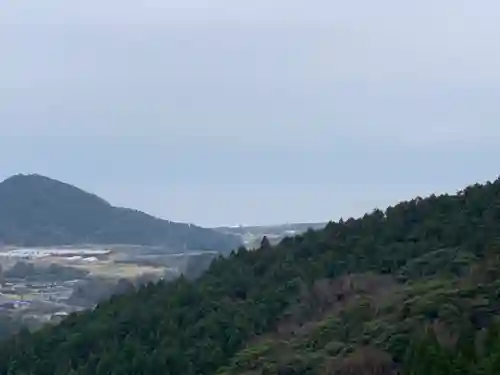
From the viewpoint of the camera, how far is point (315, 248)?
28.3 m

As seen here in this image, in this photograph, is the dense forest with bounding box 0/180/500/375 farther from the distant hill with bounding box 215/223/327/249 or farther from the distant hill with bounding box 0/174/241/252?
the distant hill with bounding box 0/174/241/252

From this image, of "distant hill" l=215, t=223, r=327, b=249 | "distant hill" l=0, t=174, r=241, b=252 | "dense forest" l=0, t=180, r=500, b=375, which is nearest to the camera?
"dense forest" l=0, t=180, r=500, b=375

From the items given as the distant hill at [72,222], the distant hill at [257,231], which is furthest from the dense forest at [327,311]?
the distant hill at [72,222]

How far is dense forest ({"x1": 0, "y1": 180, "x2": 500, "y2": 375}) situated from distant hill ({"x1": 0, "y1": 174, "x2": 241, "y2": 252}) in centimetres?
6855

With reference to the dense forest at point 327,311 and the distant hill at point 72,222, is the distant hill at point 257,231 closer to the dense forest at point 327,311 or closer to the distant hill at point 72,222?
the distant hill at point 72,222

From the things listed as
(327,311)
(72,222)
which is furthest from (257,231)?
(327,311)

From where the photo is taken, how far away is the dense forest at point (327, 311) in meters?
17.1

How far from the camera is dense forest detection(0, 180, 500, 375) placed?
56.0ft

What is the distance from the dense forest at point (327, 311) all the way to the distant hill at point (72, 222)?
68551 mm

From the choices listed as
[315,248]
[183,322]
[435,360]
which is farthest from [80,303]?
[435,360]

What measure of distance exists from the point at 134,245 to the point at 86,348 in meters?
74.0

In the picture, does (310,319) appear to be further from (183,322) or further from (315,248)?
(315,248)

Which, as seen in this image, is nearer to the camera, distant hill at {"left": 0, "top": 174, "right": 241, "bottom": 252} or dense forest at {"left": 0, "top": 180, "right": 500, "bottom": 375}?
dense forest at {"left": 0, "top": 180, "right": 500, "bottom": 375}

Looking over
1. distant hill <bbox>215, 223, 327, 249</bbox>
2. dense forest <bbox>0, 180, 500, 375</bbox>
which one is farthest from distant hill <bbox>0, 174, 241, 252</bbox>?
dense forest <bbox>0, 180, 500, 375</bbox>
